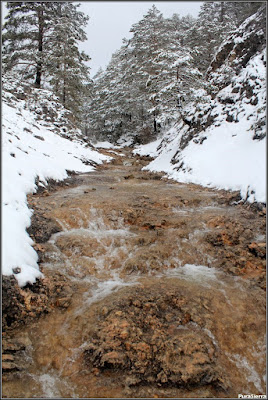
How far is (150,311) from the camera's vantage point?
4.36 metres

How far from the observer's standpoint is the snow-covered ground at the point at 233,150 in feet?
27.5

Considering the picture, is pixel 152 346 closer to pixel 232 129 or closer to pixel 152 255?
pixel 152 255

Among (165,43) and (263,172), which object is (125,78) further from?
(263,172)

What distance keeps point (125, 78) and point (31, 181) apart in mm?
25029

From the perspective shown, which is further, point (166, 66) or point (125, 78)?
point (125, 78)

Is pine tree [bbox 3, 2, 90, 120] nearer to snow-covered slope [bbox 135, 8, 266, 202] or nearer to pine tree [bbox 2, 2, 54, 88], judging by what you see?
pine tree [bbox 2, 2, 54, 88]

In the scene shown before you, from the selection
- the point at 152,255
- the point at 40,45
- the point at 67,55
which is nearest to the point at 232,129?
the point at 152,255

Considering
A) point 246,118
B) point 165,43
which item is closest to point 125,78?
point 165,43

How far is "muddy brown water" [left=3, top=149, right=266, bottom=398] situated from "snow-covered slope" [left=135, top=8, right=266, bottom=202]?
228cm

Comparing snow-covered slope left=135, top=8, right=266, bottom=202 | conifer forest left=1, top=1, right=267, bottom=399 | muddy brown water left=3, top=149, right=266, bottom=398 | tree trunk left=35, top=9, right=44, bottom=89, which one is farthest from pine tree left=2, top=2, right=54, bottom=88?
muddy brown water left=3, top=149, right=266, bottom=398

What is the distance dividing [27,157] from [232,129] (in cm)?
972

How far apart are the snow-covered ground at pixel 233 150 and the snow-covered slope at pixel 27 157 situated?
6.03 m

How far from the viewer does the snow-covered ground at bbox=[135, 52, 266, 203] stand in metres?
8.38

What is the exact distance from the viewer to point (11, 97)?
16172 mm
